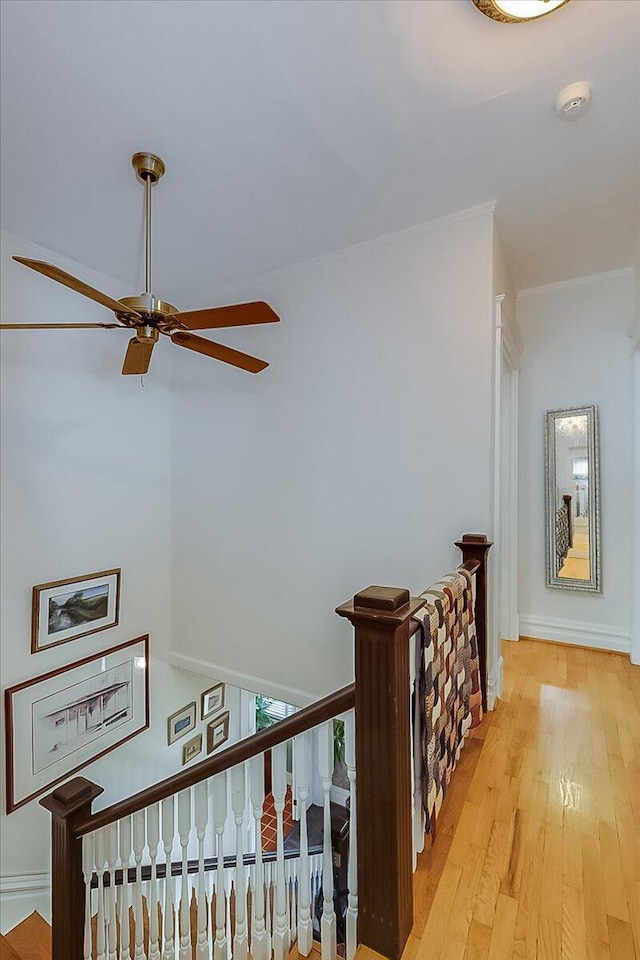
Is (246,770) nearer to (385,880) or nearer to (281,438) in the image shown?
(385,880)

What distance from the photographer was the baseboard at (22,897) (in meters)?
2.63

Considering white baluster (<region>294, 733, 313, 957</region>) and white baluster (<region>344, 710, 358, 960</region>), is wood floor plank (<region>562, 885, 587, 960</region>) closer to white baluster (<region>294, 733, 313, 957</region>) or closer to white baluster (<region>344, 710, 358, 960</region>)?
white baluster (<region>344, 710, 358, 960</region>)

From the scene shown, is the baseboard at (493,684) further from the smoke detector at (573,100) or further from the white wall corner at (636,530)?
the smoke detector at (573,100)

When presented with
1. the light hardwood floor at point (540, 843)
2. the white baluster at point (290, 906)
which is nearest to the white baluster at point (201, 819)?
the white baluster at point (290, 906)

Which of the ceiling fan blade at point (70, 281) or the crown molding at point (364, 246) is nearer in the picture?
the ceiling fan blade at point (70, 281)

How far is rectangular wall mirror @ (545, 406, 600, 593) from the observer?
10.1ft

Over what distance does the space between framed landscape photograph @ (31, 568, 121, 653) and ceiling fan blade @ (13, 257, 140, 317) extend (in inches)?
78.4

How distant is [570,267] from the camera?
3010mm

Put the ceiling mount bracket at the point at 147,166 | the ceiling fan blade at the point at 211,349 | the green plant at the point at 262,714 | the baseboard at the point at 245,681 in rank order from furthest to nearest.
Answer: the green plant at the point at 262,714
the baseboard at the point at 245,681
the ceiling fan blade at the point at 211,349
the ceiling mount bracket at the point at 147,166

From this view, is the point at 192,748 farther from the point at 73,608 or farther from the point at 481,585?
the point at 481,585

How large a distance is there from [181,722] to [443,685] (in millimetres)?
3370

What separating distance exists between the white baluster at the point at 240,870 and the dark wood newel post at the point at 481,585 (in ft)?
4.43

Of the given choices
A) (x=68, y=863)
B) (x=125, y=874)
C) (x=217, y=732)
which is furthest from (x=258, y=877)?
(x=217, y=732)

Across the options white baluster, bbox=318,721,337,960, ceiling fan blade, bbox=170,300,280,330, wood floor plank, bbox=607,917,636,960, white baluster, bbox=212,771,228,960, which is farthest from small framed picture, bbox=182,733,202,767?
ceiling fan blade, bbox=170,300,280,330
